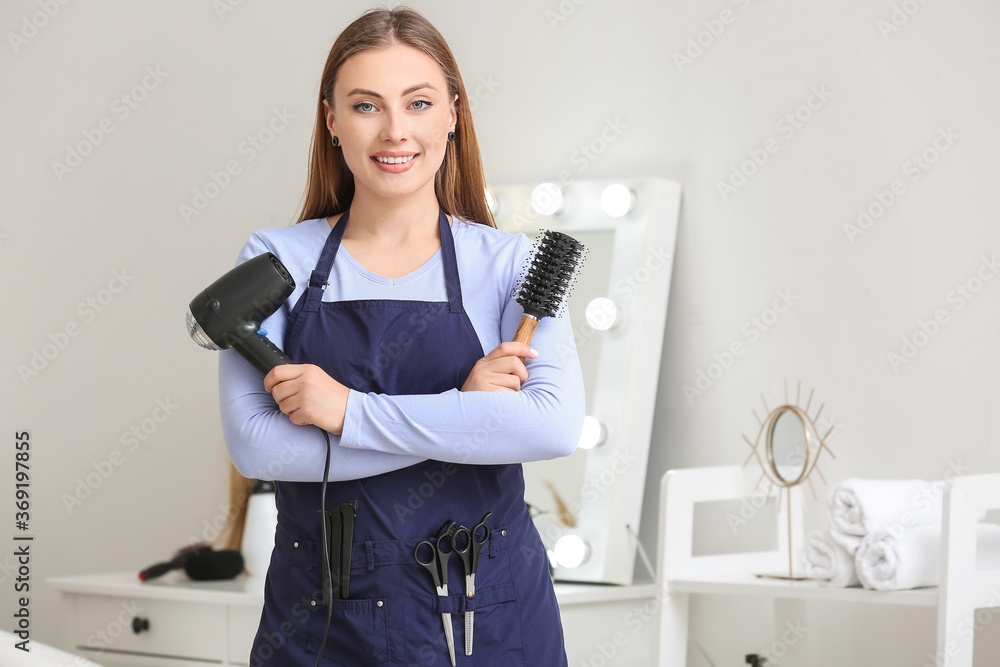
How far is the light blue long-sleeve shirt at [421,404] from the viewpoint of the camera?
3.06 ft

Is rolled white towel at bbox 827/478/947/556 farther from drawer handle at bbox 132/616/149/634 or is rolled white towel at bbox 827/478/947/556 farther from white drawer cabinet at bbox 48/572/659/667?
drawer handle at bbox 132/616/149/634

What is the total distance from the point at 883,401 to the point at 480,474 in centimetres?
96

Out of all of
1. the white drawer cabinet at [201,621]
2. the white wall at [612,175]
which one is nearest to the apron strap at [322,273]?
the white drawer cabinet at [201,621]

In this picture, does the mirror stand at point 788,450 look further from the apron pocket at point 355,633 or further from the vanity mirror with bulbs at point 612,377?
the apron pocket at point 355,633

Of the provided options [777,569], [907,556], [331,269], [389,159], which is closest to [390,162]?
[389,159]

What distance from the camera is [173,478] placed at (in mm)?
2539

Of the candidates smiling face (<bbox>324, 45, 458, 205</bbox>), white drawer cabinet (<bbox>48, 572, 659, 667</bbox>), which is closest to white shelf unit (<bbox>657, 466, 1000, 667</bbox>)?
white drawer cabinet (<bbox>48, 572, 659, 667</bbox>)

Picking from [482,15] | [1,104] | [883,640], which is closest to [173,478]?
[1,104]

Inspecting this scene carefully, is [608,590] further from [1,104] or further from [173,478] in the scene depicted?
[1,104]

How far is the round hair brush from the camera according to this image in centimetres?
99

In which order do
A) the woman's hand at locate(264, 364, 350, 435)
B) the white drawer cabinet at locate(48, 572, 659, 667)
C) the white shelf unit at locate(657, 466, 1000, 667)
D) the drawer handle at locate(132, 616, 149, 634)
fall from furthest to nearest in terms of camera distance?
the drawer handle at locate(132, 616, 149, 634) < the white drawer cabinet at locate(48, 572, 659, 667) < the white shelf unit at locate(657, 466, 1000, 667) < the woman's hand at locate(264, 364, 350, 435)

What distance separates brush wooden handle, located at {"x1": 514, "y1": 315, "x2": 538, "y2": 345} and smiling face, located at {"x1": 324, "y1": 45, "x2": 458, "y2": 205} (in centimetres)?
18

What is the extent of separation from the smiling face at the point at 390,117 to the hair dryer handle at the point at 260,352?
0.20 m

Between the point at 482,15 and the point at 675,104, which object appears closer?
the point at 675,104
